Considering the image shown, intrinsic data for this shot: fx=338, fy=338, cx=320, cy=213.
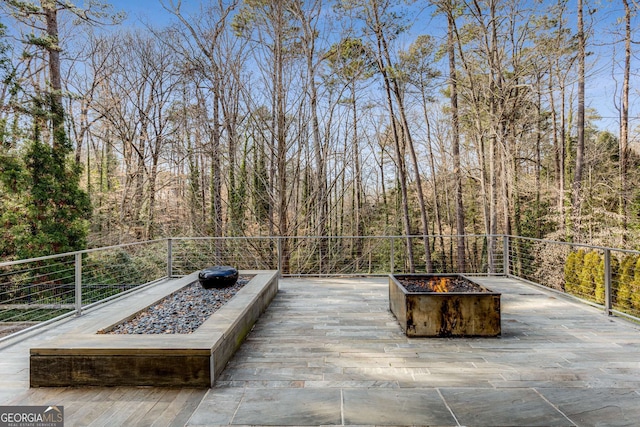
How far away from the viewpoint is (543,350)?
9.34ft

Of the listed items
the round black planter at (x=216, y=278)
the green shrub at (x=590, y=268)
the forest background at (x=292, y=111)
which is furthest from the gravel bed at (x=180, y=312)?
the green shrub at (x=590, y=268)

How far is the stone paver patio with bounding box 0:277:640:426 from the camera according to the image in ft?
6.24

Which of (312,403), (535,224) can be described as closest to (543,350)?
(312,403)

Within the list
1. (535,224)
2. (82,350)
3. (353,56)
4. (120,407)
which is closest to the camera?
(120,407)

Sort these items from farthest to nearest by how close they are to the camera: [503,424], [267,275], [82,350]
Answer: [267,275], [82,350], [503,424]

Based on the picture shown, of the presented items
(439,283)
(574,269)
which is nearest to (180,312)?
(439,283)

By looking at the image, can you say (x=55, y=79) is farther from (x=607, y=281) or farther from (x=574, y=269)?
(x=574, y=269)

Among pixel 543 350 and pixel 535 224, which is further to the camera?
pixel 535 224

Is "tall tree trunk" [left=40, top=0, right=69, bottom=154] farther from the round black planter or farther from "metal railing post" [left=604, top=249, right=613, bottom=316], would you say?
"metal railing post" [left=604, top=249, right=613, bottom=316]

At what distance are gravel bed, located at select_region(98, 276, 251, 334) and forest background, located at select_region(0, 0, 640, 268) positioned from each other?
332cm

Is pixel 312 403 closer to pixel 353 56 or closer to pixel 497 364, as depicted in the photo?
pixel 497 364

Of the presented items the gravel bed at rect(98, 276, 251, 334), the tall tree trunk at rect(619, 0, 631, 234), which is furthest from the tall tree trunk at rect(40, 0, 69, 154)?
the tall tree trunk at rect(619, 0, 631, 234)

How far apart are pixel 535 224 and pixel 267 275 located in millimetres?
10717

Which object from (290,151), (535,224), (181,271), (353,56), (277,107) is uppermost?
(353,56)
